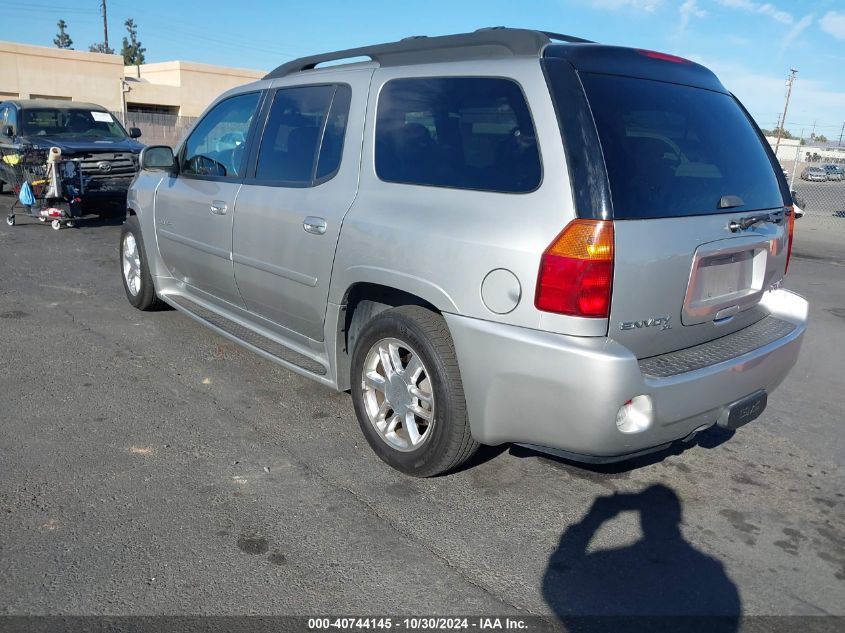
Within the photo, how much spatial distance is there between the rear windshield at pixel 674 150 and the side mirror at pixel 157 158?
11.1 feet

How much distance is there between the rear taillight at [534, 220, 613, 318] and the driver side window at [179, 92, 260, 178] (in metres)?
2.53

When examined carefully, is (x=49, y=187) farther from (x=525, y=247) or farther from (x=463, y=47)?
(x=525, y=247)

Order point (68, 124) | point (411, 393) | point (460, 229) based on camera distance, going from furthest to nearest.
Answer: point (68, 124) < point (411, 393) < point (460, 229)

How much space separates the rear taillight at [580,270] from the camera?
2738 millimetres

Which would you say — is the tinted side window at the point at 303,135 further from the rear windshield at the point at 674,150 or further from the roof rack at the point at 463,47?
the rear windshield at the point at 674,150

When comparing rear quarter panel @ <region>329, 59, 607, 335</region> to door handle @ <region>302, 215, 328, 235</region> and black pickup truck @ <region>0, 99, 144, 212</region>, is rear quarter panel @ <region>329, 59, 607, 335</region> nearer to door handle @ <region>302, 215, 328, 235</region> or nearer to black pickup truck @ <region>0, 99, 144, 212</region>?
door handle @ <region>302, 215, 328, 235</region>

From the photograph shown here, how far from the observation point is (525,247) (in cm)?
283

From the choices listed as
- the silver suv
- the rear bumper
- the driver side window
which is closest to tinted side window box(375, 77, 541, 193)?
the silver suv

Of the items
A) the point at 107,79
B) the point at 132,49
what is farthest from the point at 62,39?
the point at 107,79

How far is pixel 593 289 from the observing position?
276cm

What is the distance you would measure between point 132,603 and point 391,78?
8.51ft

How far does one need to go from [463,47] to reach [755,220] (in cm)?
157

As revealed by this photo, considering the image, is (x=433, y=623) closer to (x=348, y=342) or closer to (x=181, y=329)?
(x=348, y=342)

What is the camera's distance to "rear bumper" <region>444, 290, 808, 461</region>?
275cm
